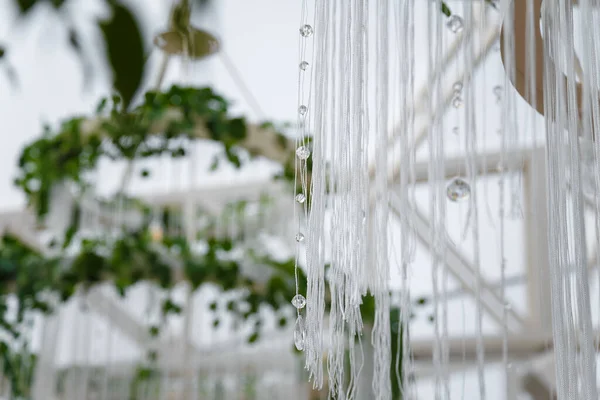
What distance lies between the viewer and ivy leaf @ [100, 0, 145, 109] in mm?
457

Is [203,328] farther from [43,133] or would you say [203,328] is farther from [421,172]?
[421,172]

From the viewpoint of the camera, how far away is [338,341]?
54 centimetres

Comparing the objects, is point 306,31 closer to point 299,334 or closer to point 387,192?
point 387,192

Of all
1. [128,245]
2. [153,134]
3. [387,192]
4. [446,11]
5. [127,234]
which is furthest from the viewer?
[127,234]

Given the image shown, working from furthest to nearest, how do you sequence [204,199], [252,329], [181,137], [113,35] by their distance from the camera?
[204,199] → [252,329] → [181,137] → [113,35]

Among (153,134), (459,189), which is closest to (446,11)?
(459,189)

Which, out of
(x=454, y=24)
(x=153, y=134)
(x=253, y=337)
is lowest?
(x=253, y=337)

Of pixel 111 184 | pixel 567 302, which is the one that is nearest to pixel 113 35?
pixel 567 302

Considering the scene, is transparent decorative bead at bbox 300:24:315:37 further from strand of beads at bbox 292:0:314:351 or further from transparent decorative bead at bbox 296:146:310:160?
transparent decorative bead at bbox 296:146:310:160

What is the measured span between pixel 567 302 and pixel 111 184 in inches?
118

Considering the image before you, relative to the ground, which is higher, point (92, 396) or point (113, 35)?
point (113, 35)

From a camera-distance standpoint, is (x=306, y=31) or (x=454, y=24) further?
(x=454, y=24)

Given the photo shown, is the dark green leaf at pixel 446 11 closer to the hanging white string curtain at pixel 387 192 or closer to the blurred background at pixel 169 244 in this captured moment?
the hanging white string curtain at pixel 387 192

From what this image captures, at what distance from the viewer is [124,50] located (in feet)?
1.57
